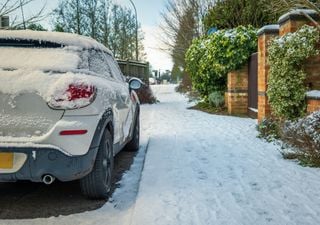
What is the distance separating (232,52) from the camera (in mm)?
11945

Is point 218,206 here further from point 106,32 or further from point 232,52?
point 106,32

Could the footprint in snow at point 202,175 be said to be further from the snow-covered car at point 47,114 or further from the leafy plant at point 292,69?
the leafy plant at point 292,69

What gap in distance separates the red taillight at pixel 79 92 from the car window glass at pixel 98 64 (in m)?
0.57

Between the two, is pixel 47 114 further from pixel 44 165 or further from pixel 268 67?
pixel 268 67

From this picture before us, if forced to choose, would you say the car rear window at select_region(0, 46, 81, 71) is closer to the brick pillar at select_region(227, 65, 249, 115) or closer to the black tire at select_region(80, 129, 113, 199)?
the black tire at select_region(80, 129, 113, 199)

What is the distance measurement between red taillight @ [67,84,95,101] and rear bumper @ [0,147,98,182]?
483mm

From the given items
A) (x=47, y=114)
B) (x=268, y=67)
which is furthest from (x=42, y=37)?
(x=268, y=67)

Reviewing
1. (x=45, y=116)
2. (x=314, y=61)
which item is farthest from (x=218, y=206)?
(x=314, y=61)

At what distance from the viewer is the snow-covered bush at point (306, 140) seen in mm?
5133

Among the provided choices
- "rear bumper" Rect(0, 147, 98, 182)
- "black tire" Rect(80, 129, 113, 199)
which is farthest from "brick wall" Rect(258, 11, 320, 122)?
"rear bumper" Rect(0, 147, 98, 182)

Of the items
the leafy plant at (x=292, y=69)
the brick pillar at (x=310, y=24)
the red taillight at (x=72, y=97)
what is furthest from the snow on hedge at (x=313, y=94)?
the red taillight at (x=72, y=97)

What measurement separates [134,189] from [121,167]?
46.4 inches

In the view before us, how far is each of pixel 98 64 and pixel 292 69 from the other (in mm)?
3872

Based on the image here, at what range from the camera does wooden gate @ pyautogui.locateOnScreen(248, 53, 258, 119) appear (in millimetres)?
10852
